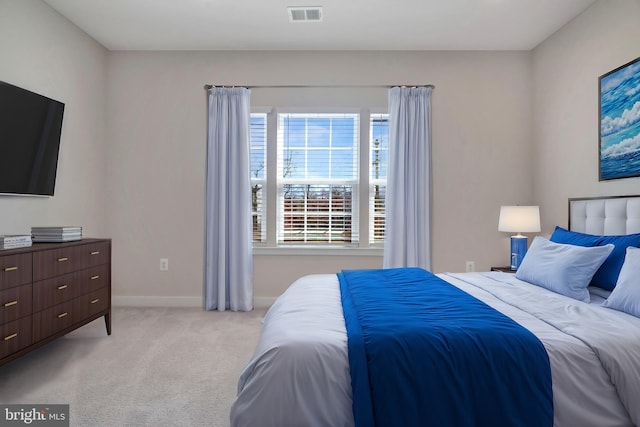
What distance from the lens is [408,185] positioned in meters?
4.16

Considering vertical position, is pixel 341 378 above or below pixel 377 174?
below

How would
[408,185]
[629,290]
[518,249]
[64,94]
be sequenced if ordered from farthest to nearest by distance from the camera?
[408,185] < [518,249] < [64,94] < [629,290]

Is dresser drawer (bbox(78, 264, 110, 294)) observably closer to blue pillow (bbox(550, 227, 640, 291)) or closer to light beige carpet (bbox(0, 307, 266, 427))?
light beige carpet (bbox(0, 307, 266, 427))

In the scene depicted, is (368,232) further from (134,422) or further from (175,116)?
(134,422)

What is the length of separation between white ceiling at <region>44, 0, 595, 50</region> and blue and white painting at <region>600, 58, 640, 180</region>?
81 centimetres

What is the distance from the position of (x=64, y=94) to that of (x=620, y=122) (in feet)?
15.4

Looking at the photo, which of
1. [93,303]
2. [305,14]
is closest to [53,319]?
[93,303]

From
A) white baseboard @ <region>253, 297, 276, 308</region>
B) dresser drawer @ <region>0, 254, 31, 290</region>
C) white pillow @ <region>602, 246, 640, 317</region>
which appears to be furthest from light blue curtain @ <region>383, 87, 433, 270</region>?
dresser drawer @ <region>0, 254, 31, 290</region>

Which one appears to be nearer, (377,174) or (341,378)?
(341,378)

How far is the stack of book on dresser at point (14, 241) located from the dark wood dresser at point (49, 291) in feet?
0.21

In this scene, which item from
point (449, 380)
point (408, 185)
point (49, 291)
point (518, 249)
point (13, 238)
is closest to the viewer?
point (449, 380)

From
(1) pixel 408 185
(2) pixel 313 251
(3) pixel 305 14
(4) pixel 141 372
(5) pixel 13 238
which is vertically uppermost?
(3) pixel 305 14

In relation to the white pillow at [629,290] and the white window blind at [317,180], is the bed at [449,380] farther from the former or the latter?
the white window blind at [317,180]

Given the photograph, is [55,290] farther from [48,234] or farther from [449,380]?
[449,380]
